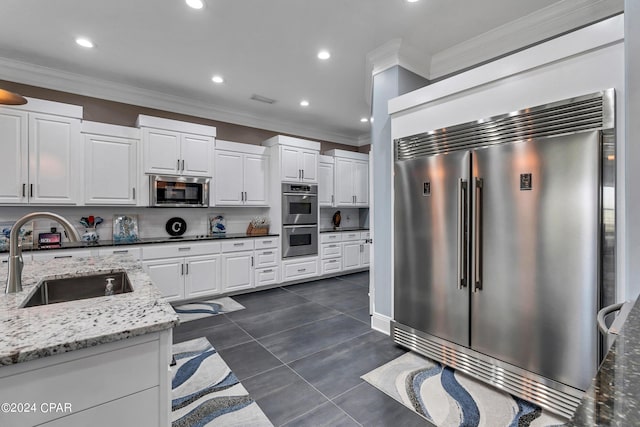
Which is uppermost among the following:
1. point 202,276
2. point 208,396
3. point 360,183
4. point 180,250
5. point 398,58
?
point 398,58

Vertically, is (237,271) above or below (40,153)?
below

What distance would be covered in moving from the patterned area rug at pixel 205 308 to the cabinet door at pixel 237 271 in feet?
0.74

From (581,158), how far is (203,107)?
453 cm

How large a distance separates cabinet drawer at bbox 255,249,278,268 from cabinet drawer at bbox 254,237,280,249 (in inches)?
2.9

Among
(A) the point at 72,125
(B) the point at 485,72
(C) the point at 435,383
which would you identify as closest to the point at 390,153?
(B) the point at 485,72

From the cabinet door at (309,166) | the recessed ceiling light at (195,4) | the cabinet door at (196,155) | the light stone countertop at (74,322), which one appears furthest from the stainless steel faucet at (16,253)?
the cabinet door at (309,166)

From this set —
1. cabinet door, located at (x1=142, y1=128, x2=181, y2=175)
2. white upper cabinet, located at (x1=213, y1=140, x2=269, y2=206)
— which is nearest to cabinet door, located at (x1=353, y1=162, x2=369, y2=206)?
white upper cabinet, located at (x1=213, y1=140, x2=269, y2=206)

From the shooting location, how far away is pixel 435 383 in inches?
83.7

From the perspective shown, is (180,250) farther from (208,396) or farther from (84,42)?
(84,42)

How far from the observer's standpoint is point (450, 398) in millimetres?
1951

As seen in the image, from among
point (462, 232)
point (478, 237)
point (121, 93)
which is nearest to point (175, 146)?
point (121, 93)

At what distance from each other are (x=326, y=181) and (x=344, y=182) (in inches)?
17.1

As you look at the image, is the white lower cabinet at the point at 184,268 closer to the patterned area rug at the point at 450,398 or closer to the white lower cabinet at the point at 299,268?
the white lower cabinet at the point at 299,268

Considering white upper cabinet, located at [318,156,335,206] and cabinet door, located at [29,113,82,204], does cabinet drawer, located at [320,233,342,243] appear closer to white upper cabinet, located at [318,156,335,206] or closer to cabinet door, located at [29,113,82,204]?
white upper cabinet, located at [318,156,335,206]
